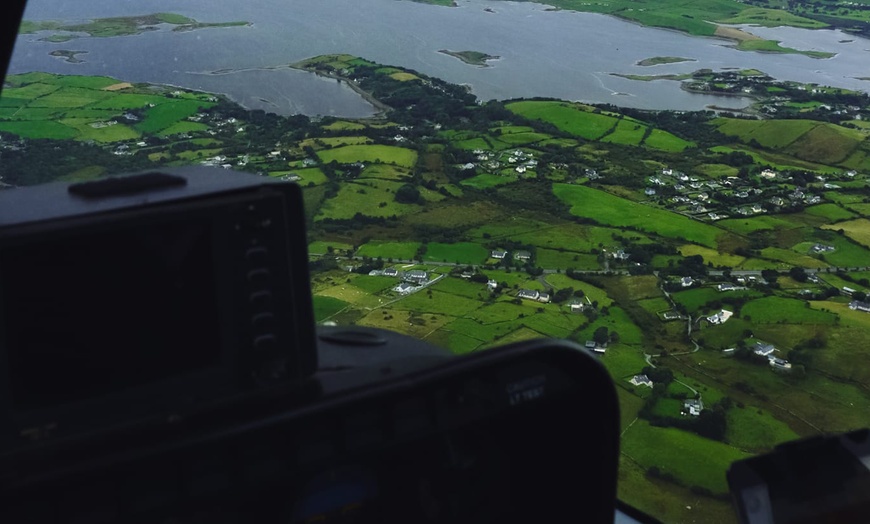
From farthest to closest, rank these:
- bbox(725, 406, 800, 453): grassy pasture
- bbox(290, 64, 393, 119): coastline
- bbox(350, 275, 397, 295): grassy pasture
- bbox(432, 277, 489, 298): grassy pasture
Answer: bbox(290, 64, 393, 119): coastline < bbox(432, 277, 489, 298): grassy pasture < bbox(350, 275, 397, 295): grassy pasture < bbox(725, 406, 800, 453): grassy pasture

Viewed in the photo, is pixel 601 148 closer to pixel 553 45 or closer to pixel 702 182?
pixel 702 182

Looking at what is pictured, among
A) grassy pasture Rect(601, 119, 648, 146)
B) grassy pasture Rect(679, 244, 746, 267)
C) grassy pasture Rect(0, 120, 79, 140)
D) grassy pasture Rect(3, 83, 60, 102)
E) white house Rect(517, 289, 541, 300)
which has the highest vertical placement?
grassy pasture Rect(3, 83, 60, 102)

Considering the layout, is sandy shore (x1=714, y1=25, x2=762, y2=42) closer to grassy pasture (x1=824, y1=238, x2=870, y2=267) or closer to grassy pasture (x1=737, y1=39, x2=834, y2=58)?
grassy pasture (x1=737, y1=39, x2=834, y2=58)

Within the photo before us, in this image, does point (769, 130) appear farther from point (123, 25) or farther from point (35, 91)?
point (35, 91)

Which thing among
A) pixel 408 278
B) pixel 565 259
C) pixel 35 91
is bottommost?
pixel 565 259

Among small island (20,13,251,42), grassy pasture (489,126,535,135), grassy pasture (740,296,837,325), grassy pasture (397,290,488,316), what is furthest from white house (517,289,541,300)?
grassy pasture (489,126,535,135)

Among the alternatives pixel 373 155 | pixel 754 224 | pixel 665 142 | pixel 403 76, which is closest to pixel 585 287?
pixel 754 224

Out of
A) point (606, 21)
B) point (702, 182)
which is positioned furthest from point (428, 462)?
point (606, 21)
